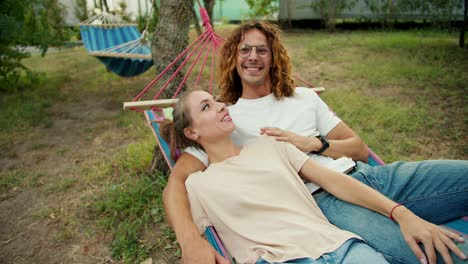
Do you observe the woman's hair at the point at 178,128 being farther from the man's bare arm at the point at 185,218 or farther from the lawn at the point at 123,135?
the lawn at the point at 123,135

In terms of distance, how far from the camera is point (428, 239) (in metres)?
1.21

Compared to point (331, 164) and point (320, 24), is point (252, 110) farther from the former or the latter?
point (320, 24)

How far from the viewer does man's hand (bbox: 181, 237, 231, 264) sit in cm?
129

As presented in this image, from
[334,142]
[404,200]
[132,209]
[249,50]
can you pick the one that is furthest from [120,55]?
[404,200]

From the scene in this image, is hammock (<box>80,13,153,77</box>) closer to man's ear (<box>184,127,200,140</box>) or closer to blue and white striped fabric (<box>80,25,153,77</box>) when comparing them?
blue and white striped fabric (<box>80,25,153,77</box>)

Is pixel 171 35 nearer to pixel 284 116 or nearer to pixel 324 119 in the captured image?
pixel 284 116

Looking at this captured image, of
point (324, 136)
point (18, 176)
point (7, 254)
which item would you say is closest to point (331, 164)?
point (324, 136)

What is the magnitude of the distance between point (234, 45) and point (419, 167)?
3.47ft

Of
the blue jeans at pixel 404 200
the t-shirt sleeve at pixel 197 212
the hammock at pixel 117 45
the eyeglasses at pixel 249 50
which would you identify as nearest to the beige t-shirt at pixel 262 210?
the t-shirt sleeve at pixel 197 212

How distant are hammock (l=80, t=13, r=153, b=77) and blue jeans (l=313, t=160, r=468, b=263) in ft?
9.99

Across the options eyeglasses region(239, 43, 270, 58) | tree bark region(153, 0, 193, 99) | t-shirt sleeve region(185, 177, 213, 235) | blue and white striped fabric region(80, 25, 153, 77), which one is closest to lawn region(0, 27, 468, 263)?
blue and white striped fabric region(80, 25, 153, 77)

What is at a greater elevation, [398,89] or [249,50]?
[249,50]

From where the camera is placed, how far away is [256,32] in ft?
6.15

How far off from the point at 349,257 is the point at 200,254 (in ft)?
1.66
